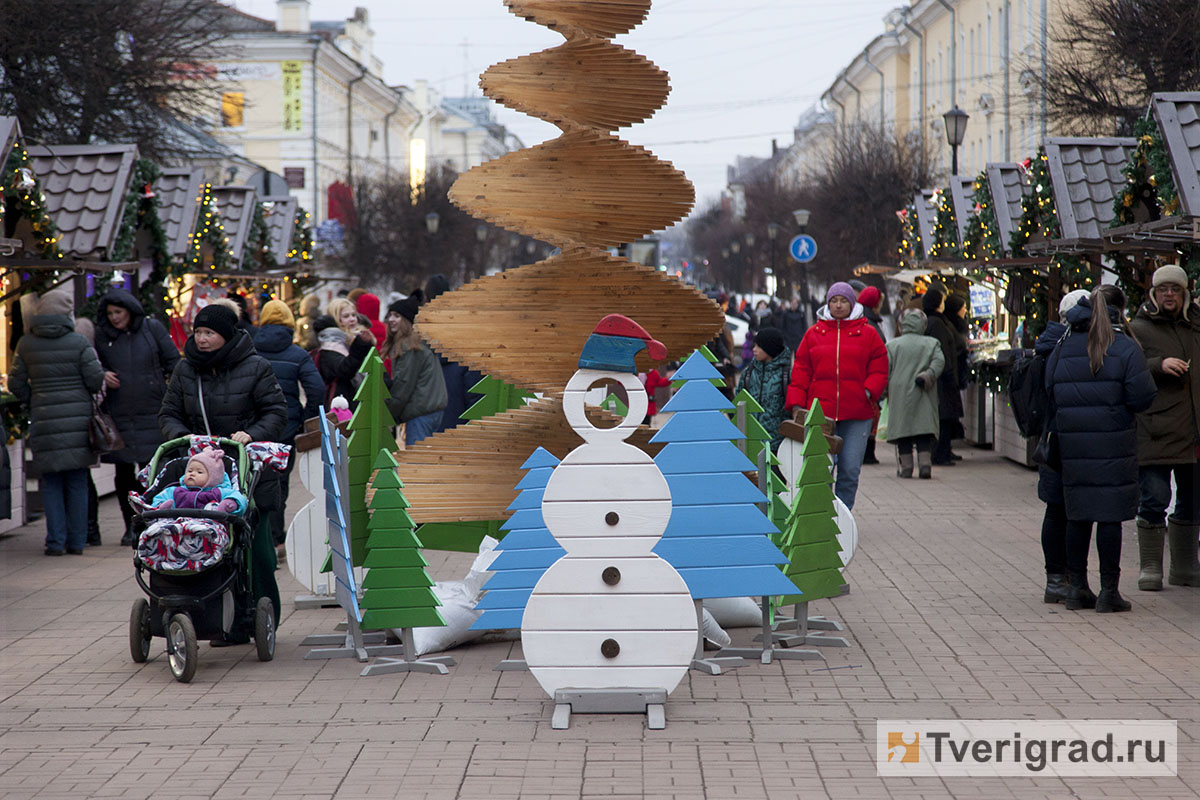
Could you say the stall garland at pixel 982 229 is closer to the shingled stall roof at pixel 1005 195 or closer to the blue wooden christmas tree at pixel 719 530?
the shingled stall roof at pixel 1005 195

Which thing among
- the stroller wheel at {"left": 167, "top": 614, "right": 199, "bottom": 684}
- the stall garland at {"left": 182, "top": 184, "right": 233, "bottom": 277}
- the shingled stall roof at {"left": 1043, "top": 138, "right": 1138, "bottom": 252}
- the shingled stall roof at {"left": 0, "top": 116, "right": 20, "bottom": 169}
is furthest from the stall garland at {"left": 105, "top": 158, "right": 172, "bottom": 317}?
the shingled stall roof at {"left": 1043, "top": 138, "right": 1138, "bottom": 252}

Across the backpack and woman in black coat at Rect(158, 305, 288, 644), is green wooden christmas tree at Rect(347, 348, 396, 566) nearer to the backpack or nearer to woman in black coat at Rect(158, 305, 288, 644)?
woman in black coat at Rect(158, 305, 288, 644)

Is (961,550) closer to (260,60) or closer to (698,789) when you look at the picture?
(698,789)

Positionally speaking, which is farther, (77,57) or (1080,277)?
(77,57)

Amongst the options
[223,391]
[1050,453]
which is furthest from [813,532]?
[223,391]

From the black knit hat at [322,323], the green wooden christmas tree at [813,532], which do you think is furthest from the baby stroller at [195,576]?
the black knit hat at [322,323]

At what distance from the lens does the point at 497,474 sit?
855 centimetres

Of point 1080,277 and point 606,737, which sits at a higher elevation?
point 1080,277

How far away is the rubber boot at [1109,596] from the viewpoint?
871 centimetres

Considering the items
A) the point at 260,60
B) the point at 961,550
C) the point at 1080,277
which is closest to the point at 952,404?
the point at 1080,277

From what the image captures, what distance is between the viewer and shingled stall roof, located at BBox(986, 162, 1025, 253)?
58.1 ft

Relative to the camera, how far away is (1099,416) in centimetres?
847

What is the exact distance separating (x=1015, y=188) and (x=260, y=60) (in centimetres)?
4799

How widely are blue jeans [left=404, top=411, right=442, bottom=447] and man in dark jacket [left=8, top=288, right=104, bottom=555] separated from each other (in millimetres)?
2354
